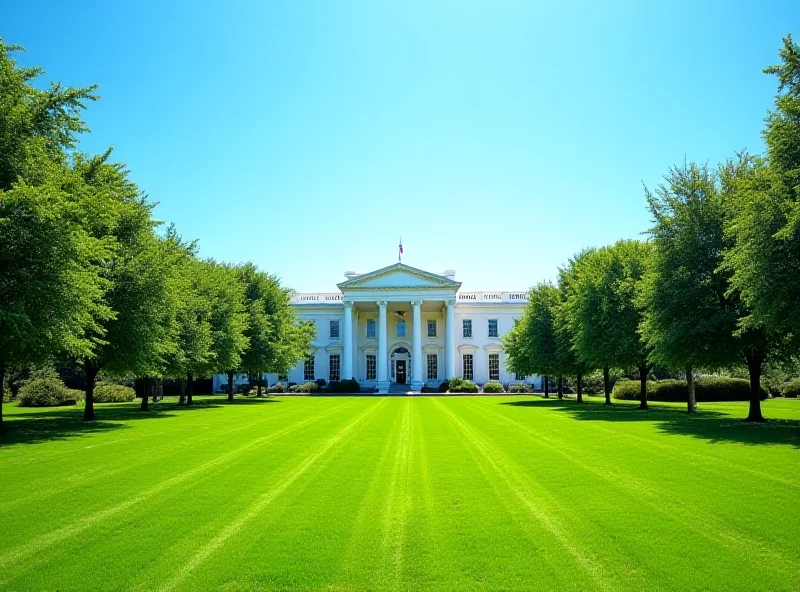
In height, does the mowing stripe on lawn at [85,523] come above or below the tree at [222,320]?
below

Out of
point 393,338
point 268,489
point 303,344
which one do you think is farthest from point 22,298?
point 393,338

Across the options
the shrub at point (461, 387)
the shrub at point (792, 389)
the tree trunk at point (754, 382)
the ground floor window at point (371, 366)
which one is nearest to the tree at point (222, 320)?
the tree trunk at point (754, 382)

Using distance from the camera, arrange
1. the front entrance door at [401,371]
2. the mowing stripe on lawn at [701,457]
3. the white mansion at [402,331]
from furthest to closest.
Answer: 1. the front entrance door at [401,371]
2. the white mansion at [402,331]
3. the mowing stripe on lawn at [701,457]

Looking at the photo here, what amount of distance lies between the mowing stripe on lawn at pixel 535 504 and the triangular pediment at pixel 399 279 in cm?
5408

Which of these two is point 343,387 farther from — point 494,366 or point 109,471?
point 109,471

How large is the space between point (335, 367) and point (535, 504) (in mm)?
70198

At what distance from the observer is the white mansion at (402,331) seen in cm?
7194

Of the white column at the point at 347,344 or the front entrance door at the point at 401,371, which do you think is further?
the front entrance door at the point at 401,371

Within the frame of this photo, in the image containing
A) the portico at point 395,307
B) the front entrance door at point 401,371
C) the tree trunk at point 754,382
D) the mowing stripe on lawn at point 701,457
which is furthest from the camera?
the front entrance door at point 401,371

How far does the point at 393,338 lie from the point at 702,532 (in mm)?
69712

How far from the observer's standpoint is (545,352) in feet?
140

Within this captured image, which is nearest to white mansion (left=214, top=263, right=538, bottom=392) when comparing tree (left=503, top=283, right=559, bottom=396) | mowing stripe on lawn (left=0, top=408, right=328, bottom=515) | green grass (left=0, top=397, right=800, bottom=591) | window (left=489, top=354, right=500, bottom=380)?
window (left=489, top=354, right=500, bottom=380)

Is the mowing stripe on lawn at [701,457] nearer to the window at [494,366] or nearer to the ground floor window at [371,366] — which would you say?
the window at [494,366]

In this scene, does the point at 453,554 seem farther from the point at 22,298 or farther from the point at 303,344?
the point at 303,344
